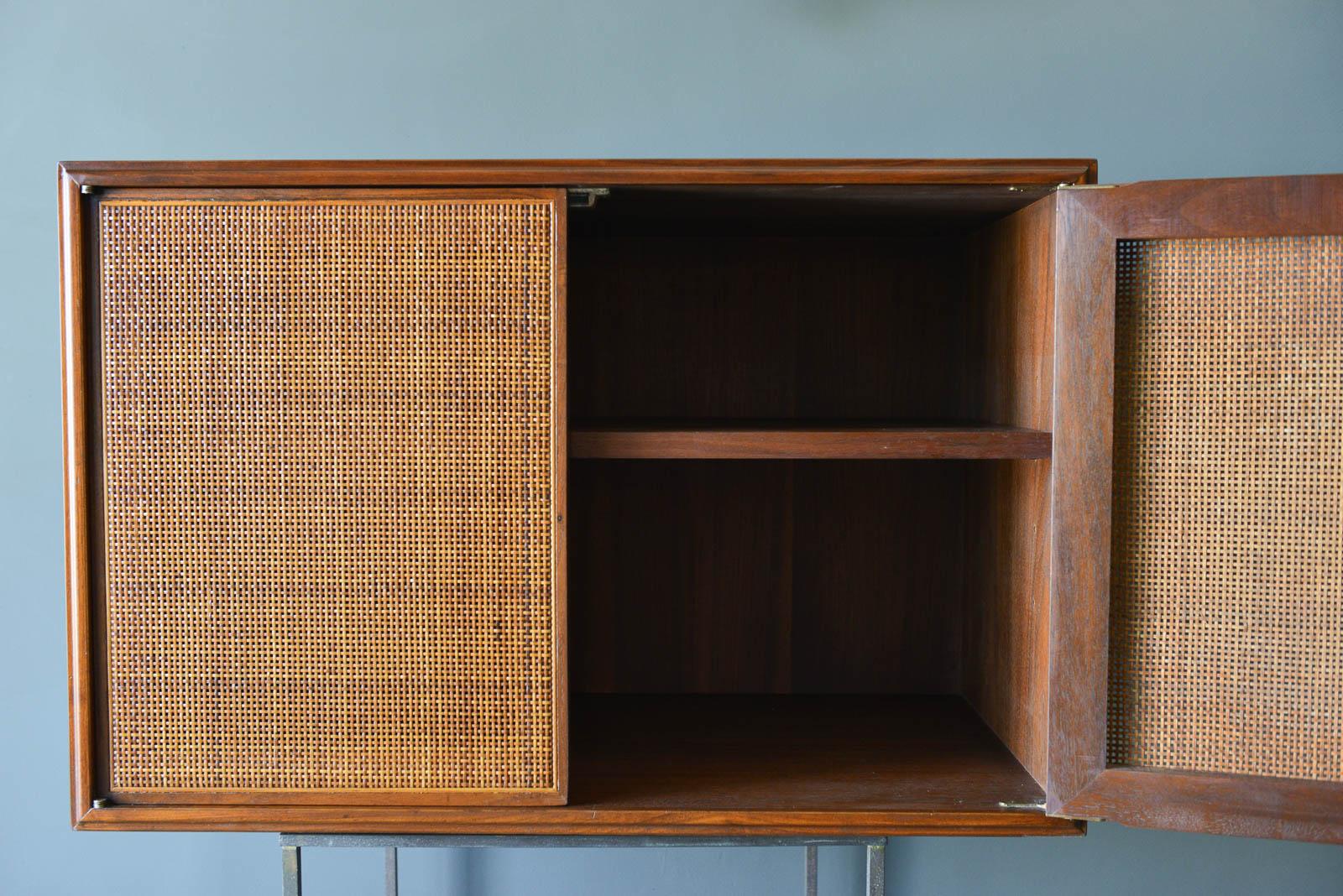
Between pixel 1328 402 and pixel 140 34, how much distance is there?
1.16m

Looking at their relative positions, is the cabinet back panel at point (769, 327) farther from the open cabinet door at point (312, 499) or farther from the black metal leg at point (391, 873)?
the black metal leg at point (391, 873)

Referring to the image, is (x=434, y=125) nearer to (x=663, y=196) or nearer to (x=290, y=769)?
(x=663, y=196)

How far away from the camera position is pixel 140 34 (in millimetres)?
1070

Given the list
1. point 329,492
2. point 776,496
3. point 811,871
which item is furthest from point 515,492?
point 811,871

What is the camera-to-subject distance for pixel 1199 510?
2.22 ft

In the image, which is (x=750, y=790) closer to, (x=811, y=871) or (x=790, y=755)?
(x=790, y=755)

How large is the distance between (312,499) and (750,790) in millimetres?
393

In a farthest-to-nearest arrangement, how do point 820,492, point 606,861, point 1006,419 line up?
point 606,861, point 820,492, point 1006,419

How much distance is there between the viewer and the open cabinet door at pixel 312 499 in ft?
2.29

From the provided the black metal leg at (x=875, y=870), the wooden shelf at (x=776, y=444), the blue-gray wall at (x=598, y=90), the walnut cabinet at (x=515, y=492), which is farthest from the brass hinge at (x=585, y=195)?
the black metal leg at (x=875, y=870)

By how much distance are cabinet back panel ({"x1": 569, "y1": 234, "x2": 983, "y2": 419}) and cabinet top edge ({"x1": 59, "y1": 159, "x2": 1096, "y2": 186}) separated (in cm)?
29

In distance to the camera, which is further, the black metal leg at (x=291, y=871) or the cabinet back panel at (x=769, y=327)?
the cabinet back panel at (x=769, y=327)

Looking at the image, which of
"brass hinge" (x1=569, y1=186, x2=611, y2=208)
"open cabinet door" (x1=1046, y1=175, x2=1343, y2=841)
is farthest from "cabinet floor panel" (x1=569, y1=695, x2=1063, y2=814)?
"brass hinge" (x1=569, y1=186, x2=611, y2=208)

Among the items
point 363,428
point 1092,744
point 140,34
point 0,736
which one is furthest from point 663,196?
point 0,736
